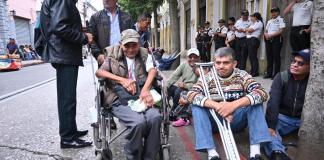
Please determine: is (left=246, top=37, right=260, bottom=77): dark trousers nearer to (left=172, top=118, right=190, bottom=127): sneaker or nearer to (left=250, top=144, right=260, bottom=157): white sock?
(left=172, top=118, right=190, bottom=127): sneaker

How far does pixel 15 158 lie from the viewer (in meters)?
3.71

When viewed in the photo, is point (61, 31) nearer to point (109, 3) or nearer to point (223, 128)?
point (109, 3)

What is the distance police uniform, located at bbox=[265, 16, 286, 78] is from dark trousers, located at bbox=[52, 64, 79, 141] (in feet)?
17.8

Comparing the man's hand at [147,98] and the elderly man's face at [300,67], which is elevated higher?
the elderly man's face at [300,67]

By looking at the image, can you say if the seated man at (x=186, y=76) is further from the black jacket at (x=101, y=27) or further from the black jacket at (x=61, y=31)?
the black jacket at (x=61, y=31)

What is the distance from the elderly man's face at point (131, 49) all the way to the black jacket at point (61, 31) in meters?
0.50

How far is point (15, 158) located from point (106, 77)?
4.72ft

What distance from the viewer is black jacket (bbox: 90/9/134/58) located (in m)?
4.45

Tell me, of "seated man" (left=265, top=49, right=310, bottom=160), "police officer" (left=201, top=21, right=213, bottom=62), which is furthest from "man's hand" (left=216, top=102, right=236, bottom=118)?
"police officer" (left=201, top=21, right=213, bottom=62)

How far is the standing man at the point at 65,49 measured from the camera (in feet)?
11.6

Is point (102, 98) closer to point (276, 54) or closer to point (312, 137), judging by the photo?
point (312, 137)

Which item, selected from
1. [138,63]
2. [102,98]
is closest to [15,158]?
[102,98]

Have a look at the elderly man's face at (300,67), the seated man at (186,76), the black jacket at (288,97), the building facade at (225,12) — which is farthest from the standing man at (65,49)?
the building facade at (225,12)

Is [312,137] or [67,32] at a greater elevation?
[67,32]
